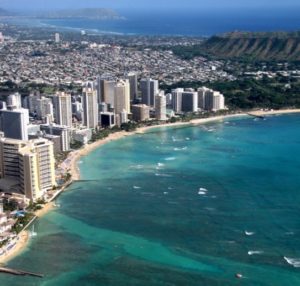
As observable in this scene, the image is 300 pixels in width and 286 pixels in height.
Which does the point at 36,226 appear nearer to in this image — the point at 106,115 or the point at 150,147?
the point at 150,147

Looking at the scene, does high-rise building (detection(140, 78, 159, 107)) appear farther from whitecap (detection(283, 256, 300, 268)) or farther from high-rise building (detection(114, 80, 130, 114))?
whitecap (detection(283, 256, 300, 268))

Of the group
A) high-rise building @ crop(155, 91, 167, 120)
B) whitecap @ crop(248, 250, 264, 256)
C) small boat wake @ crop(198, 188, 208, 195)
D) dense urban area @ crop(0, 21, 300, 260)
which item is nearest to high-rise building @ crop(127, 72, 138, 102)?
dense urban area @ crop(0, 21, 300, 260)

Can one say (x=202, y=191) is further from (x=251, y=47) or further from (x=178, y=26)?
(x=178, y=26)

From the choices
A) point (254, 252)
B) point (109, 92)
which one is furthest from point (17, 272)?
point (109, 92)

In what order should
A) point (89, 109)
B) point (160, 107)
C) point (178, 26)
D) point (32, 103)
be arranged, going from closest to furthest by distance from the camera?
point (89, 109) < point (32, 103) < point (160, 107) < point (178, 26)

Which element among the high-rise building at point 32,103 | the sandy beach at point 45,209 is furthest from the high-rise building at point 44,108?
the sandy beach at point 45,209

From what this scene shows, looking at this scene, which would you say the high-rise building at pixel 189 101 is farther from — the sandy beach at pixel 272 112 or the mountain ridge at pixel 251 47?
the mountain ridge at pixel 251 47
